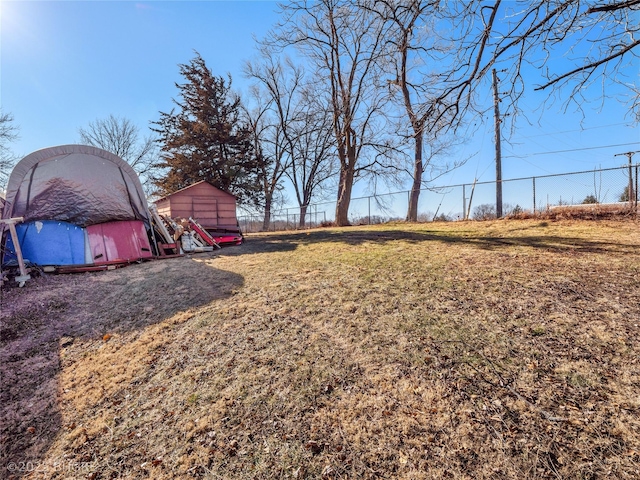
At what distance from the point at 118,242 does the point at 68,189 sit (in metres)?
1.69

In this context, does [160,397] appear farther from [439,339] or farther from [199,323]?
[439,339]

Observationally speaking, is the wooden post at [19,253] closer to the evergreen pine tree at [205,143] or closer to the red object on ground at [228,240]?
the red object on ground at [228,240]

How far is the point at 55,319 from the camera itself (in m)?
4.11

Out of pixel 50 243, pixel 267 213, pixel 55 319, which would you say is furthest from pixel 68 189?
pixel 267 213

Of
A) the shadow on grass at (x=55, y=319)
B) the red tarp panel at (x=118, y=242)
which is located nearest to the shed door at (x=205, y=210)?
the red tarp panel at (x=118, y=242)

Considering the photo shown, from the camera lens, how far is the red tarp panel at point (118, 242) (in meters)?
6.81

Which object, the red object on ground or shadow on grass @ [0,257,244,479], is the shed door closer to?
the red object on ground

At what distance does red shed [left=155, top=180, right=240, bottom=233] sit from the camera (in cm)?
1239

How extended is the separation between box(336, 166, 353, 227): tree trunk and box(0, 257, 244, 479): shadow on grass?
9.52 meters

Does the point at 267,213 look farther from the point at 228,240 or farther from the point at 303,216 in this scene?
the point at 228,240

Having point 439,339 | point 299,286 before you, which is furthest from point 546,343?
point 299,286

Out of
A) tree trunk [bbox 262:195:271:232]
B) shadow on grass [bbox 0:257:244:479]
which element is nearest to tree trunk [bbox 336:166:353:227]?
shadow on grass [bbox 0:257:244:479]

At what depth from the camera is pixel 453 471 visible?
5.23 feet

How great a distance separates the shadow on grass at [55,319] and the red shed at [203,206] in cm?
627
